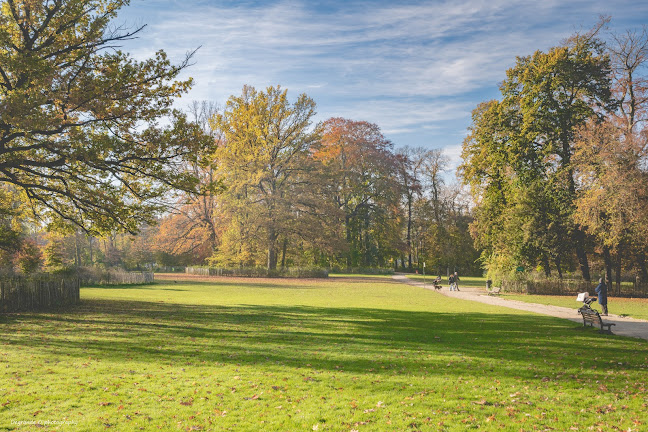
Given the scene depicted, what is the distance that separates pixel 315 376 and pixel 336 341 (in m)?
4.03

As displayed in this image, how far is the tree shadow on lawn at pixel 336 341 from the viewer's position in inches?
385

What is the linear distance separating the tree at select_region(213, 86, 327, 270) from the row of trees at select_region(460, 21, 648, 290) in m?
19.0

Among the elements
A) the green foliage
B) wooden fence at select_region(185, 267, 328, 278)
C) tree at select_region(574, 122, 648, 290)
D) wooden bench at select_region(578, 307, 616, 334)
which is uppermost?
tree at select_region(574, 122, 648, 290)

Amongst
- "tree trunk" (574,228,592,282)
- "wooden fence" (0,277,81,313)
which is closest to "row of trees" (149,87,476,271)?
"wooden fence" (0,277,81,313)

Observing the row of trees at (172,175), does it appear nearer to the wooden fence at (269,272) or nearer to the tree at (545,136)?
the wooden fence at (269,272)

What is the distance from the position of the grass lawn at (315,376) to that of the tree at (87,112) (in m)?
5.28

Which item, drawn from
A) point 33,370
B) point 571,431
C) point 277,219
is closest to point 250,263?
point 277,219

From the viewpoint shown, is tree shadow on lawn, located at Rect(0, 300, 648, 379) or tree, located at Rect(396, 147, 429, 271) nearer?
tree shadow on lawn, located at Rect(0, 300, 648, 379)

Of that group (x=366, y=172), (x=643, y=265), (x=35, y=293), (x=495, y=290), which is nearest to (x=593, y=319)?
(x=495, y=290)

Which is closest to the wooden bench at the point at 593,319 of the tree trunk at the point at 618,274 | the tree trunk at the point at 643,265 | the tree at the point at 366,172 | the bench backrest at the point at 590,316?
the bench backrest at the point at 590,316

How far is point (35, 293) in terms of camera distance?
18.7 meters

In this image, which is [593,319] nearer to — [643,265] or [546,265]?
[643,265]

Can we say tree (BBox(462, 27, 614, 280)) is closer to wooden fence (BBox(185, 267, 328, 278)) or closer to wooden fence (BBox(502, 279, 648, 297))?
wooden fence (BBox(502, 279, 648, 297))

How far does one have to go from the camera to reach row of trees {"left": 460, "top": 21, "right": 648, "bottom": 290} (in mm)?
29469
